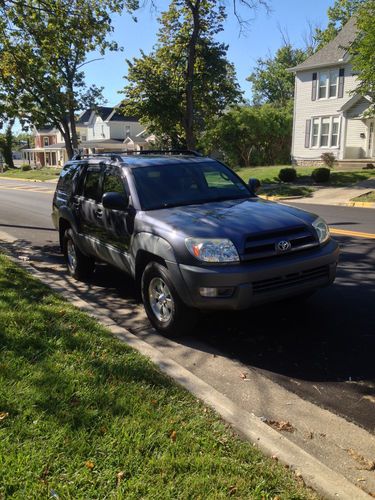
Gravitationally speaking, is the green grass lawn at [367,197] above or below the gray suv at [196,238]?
below

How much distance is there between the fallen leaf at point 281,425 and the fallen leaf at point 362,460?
0.41m

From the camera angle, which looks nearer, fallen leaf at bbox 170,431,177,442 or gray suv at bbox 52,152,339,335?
fallen leaf at bbox 170,431,177,442

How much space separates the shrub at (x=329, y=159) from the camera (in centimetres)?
2961

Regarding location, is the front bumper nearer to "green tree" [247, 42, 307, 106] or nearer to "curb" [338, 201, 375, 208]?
"curb" [338, 201, 375, 208]

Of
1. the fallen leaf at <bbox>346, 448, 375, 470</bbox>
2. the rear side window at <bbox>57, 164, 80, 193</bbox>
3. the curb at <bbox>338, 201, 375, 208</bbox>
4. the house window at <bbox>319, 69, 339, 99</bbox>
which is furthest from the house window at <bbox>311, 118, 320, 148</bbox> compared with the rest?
the fallen leaf at <bbox>346, 448, 375, 470</bbox>

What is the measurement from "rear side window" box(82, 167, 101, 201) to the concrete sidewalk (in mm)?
12425

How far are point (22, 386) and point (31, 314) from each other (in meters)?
1.53

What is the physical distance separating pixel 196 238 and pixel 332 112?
2933 centimetres

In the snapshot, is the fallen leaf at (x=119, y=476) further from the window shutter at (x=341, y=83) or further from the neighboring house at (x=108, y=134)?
the neighboring house at (x=108, y=134)

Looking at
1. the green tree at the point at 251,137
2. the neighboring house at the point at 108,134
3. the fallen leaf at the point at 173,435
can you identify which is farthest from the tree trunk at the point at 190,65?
the neighboring house at the point at 108,134

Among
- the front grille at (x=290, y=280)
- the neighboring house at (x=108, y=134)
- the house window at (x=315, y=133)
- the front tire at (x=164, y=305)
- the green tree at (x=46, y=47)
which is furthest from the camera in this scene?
the neighboring house at (x=108, y=134)

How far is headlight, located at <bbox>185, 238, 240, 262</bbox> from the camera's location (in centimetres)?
436

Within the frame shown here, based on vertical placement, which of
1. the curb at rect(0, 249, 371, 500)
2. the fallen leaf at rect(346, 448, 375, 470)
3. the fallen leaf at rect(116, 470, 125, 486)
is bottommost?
the fallen leaf at rect(346, 448, 375, 470)

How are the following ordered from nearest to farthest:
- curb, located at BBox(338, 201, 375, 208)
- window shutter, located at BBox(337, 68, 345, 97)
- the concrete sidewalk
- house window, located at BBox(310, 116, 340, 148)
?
1. curb, located at BBox(338, 201, 375, 208)
2. the concrete sidewalk
3. window shutter, located at BBox(337, 68, 345, 97)
4. house window, located at BBox(310, 116, 340, 148)
